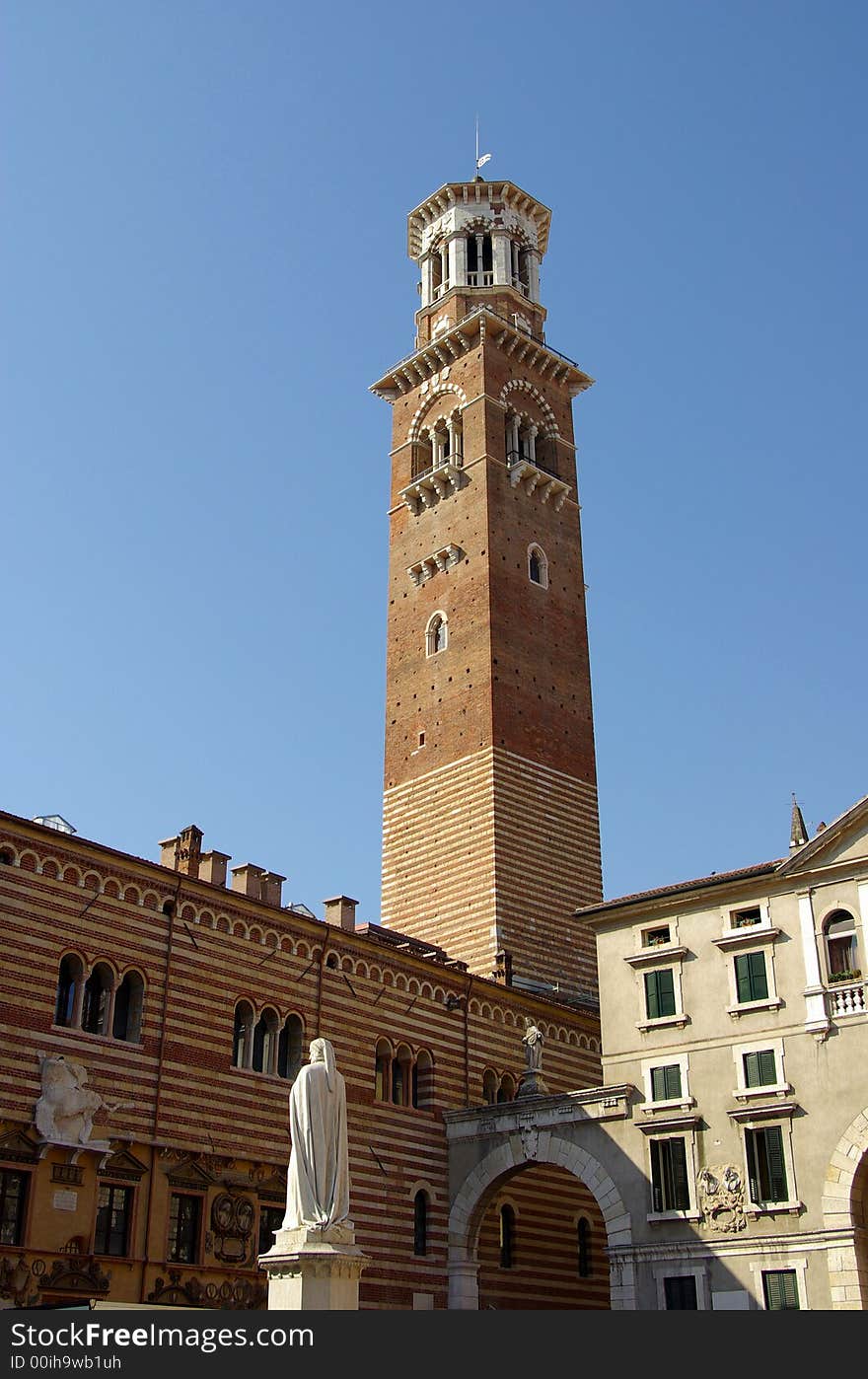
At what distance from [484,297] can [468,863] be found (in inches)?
906

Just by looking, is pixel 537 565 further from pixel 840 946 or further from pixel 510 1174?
pixel 840 946

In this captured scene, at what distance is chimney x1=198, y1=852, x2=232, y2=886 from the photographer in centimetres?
2917

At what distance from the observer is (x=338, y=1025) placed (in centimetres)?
2955

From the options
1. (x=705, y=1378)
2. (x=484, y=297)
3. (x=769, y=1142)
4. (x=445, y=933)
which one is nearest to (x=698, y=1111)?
(x=769, y=1142)

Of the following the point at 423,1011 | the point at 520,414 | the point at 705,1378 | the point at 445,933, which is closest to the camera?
the point at 705,1378

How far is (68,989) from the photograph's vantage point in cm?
2459

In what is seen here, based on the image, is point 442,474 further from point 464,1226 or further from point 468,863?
point 464,1226

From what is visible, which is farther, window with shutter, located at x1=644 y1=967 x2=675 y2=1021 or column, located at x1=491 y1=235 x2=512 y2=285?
column, located at x1=491 y1=235 x2=512 y2=285

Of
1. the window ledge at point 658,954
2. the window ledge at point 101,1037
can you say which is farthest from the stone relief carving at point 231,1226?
the window ledge at point 658,954

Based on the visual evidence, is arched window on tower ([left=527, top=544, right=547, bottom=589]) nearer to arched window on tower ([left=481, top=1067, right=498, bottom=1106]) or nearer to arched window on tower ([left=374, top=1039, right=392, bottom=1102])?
arched window on tower ([left=481, top=1067, right=498, bottom=1106])

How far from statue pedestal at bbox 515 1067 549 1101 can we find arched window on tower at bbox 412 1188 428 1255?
10.3 ft

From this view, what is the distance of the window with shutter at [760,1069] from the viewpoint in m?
26.6

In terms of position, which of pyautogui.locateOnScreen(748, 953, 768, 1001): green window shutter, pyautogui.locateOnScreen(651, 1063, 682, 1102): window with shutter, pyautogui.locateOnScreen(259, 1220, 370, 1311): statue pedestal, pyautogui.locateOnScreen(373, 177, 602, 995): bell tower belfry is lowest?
pyautogui.locateOnScreen(259, 1220, 370, 1311): statue pedestal

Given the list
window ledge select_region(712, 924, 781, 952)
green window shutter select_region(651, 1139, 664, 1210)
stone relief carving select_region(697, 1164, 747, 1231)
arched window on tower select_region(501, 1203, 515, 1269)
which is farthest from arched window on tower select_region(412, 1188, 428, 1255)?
window ledge select_region(712, 924, 781, 952)
